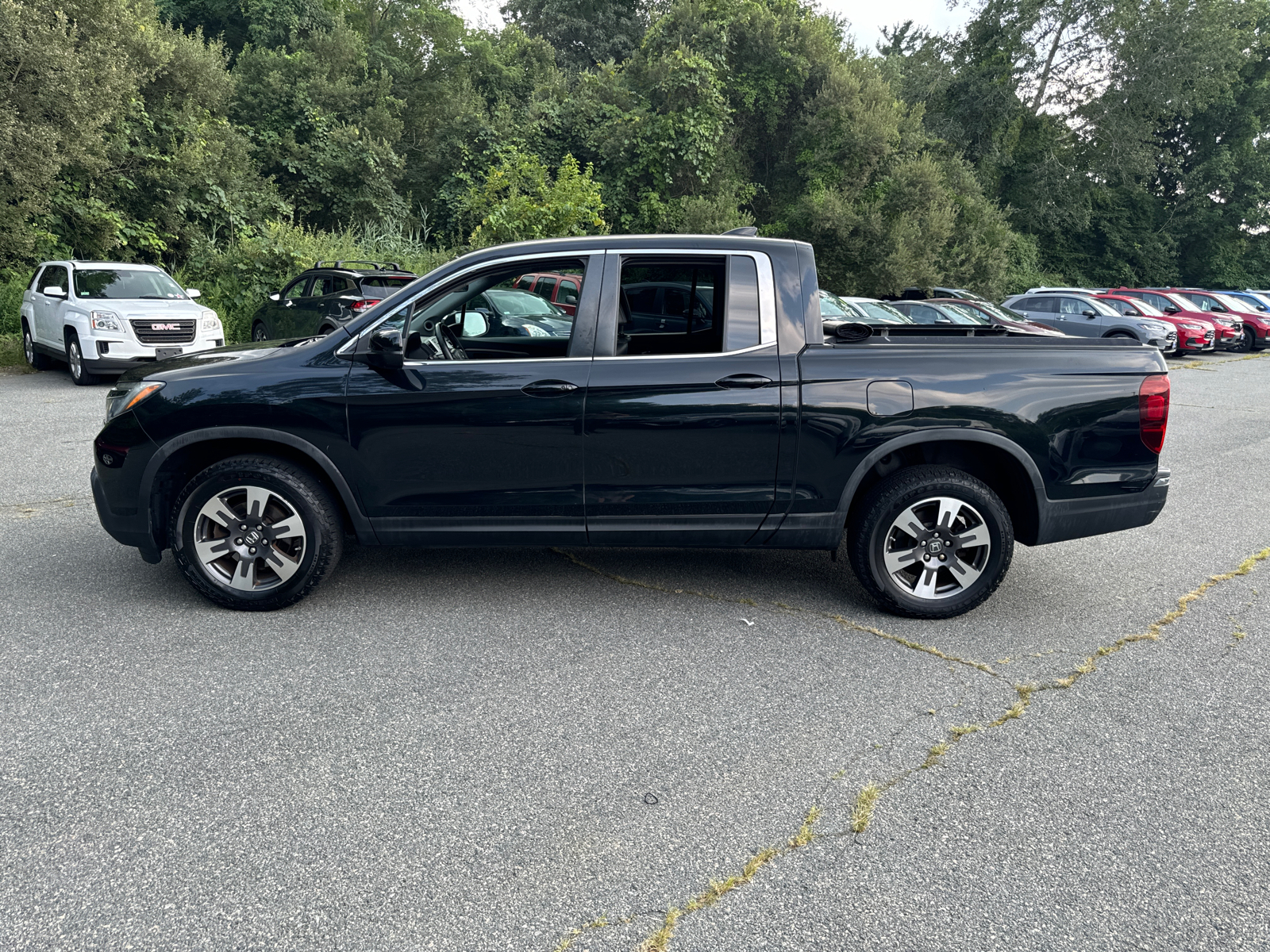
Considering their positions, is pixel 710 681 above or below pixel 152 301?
below

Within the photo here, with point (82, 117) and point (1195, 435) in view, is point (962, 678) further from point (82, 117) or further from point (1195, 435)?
point (82, 117)

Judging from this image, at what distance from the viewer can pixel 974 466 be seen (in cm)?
477

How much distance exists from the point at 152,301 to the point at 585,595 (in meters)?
11.5

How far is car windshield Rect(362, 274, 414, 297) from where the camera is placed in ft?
44.8

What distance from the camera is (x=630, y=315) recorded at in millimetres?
4609

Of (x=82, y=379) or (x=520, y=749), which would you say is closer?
(x=520, y=749)

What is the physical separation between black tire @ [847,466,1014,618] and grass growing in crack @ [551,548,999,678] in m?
0.22

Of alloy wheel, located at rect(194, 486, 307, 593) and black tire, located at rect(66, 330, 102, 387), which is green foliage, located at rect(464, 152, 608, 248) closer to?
black tire, located at rect(66, 330, 102, 387)

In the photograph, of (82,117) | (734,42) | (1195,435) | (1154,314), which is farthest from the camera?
(734,42)

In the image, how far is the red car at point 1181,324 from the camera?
77.7 ft

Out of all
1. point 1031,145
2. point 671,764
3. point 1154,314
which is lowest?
point 671,764

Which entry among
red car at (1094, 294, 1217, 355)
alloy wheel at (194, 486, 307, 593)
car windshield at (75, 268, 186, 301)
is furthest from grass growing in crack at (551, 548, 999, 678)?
red car at (1094, 294, 1217, 355)

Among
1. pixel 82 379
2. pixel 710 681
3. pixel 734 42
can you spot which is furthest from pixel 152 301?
pixel 734 42

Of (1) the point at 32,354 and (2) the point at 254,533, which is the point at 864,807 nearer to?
(2) the point at 254,533
